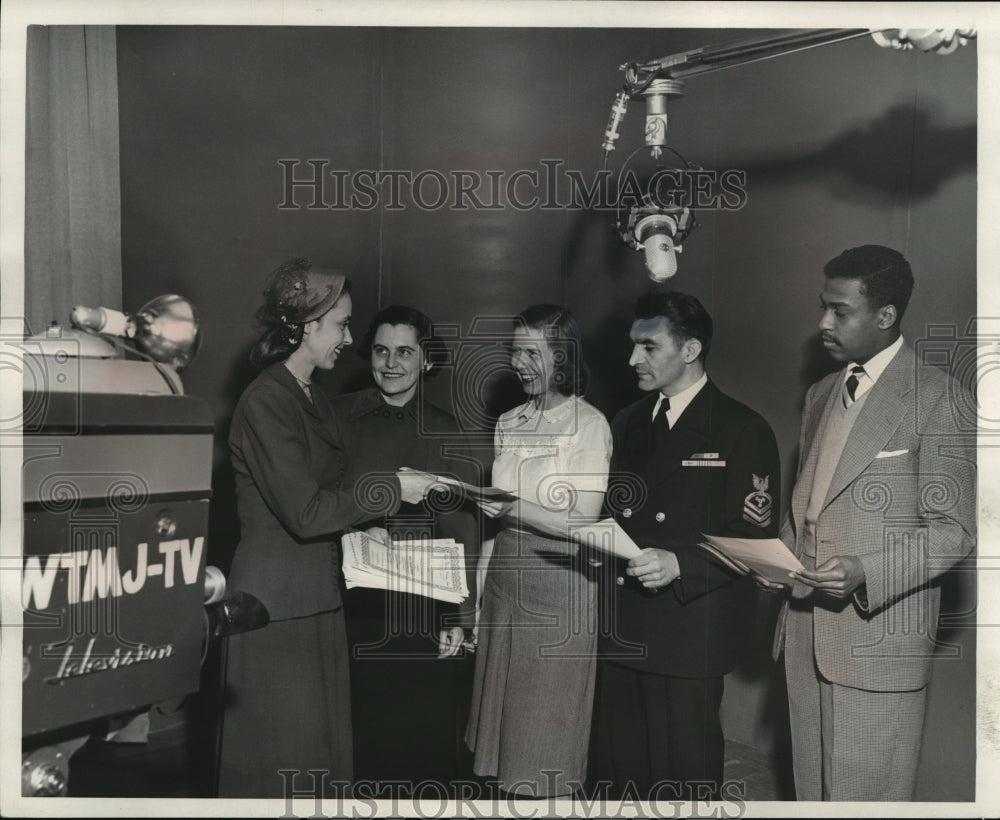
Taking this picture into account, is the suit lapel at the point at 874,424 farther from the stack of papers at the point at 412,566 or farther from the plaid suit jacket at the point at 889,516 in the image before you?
the stack of papers at the point at 412,566

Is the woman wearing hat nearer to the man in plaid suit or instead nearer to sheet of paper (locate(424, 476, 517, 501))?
sheet of paper (locate(424, 476, 517, 501))

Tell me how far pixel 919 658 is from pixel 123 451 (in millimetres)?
2520

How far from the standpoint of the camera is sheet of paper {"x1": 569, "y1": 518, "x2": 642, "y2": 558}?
2.89 metres

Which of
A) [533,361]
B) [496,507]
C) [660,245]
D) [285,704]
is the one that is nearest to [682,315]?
[660,245]

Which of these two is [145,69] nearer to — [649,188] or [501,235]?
[501,235]

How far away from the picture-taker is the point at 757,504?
288 cm

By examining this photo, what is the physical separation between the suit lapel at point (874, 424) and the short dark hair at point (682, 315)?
1.70 ft

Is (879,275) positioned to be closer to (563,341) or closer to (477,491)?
(563,341)

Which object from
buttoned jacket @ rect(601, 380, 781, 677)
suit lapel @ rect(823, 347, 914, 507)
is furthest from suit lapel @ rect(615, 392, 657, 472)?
suit lapel @ rect(823, 347, 914, 507)

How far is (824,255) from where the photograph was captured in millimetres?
2910

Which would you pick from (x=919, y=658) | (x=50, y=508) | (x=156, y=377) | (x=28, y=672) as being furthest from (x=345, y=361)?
(x=919, y=658)

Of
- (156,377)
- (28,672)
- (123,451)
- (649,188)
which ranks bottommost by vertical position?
(28,672)

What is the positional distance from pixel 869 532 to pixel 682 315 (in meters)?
0.88

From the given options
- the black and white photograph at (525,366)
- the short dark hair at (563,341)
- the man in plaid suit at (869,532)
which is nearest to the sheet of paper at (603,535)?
the black and white photograph at (525,366)
